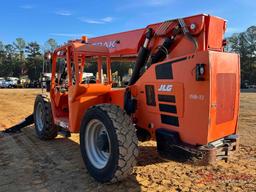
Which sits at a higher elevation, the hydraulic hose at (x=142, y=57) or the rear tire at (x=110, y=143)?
the hydraulic hose at (x=142, y=57)

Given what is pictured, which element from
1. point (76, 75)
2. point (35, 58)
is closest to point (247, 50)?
point (35, 58)

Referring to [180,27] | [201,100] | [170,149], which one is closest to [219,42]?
[180,27]

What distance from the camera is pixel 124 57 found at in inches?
245

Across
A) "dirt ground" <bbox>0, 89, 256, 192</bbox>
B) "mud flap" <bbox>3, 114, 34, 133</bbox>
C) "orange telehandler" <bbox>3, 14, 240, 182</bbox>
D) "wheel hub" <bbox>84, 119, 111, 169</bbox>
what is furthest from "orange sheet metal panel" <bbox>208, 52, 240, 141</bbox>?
"mud flap" <bbox>3, 114, 34, 133</bbox>

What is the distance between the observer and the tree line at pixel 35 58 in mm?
60394

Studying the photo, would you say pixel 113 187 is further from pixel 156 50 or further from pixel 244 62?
pixel 244 62

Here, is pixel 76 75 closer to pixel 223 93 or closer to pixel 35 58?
pixel 223 93

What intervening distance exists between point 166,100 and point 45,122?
4216mm

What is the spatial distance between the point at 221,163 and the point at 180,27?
2.80 metres

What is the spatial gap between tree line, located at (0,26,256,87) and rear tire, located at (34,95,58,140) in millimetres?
46309

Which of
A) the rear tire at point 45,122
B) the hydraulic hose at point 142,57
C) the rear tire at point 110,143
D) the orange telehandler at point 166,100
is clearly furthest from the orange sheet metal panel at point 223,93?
the rear tire at point 45,122

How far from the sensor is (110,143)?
181 inches

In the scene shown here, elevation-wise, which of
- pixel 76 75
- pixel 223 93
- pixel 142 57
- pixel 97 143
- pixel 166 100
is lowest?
pixel 97 143

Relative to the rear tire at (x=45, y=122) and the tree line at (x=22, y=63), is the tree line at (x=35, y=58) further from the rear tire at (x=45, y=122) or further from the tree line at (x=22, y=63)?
the rear tire at (x=45, y=122)
